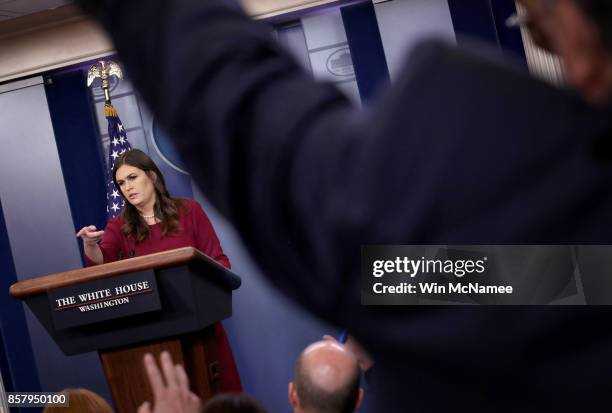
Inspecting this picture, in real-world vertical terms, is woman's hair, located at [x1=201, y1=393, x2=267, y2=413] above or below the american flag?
below

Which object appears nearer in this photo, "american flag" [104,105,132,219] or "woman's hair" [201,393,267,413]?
"woman's hair" [201,393,267,413]

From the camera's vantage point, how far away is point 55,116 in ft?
20.4

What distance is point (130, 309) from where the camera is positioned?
2.60 meters

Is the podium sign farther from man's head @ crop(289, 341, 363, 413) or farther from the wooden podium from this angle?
man's head @ crop(289, 341, 363, 413)

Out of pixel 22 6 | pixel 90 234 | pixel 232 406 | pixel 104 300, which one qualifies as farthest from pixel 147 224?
pixel 22 6

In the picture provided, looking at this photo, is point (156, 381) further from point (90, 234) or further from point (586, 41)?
point (90, 234)

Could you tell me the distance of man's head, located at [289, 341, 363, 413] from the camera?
226 centimetres

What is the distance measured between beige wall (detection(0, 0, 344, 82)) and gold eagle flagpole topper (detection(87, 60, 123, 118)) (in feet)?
0.60

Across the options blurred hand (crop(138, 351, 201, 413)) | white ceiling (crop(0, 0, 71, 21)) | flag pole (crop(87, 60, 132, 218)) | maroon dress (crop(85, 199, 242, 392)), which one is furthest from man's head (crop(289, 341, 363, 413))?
white ceiling (crop(0, 0, 71, 21))

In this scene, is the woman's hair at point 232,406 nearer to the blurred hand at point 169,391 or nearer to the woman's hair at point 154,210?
the blurred hand at point 169,391

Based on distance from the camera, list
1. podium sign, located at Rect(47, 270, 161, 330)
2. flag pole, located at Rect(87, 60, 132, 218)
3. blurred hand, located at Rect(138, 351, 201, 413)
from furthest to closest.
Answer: flag pole, located at Rect(87, 60, 132, 218)
podium sign, located at Rect(47, 270, 161, 330)
blurred hand, located at Rect(138, 351, 201, 413)

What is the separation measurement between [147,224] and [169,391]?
2875 millimetres

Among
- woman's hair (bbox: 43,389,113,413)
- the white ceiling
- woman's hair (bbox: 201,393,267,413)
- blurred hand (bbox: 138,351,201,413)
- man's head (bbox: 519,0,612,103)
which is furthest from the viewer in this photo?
the white ceiling

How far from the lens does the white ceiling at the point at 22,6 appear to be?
5848 millimetres
